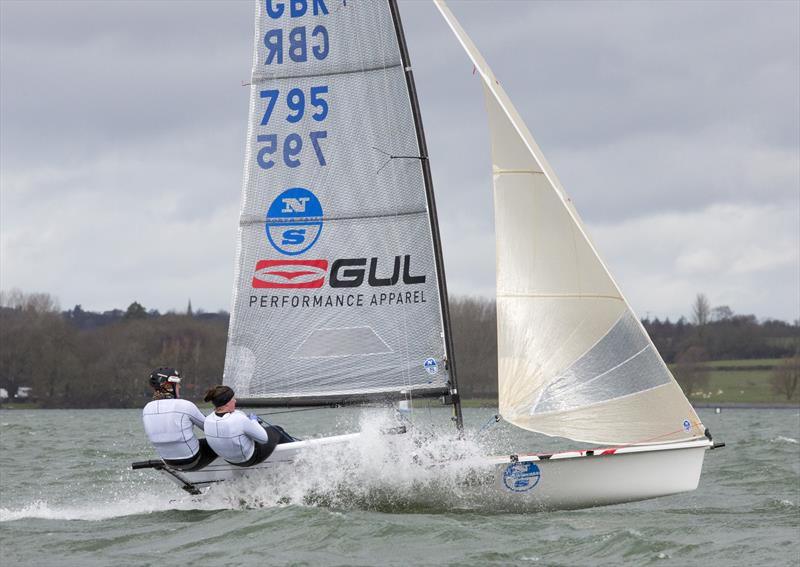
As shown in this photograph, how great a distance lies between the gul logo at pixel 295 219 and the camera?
1307 cm

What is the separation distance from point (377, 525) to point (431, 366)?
229cm

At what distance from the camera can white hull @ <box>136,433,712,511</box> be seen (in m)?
12.0

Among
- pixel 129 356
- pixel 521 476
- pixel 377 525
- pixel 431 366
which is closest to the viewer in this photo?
pixel 377 525

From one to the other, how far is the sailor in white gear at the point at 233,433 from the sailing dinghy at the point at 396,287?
6.0 inches

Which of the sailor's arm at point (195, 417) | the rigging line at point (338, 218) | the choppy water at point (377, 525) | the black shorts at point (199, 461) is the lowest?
the choppy water at point (377, 525)

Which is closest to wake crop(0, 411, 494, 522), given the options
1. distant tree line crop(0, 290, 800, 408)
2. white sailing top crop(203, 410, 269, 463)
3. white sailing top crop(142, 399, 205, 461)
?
white sailing top crop(203, 410, 269, 463)

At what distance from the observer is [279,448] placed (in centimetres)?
1202

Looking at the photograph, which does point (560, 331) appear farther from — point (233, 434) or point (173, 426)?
point (173, 426)

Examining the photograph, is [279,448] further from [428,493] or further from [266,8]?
[266,8]

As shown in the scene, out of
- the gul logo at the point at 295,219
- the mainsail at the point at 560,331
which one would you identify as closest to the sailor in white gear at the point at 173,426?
the gul logo at the point at 295,219

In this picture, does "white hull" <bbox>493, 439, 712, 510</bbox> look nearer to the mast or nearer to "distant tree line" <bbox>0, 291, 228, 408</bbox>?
the mast

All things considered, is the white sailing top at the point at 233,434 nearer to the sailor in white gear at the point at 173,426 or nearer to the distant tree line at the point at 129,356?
the sailor in white gear at the point at 173,426

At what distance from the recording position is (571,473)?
473 inches

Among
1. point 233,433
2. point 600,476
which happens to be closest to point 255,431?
point 233,433
